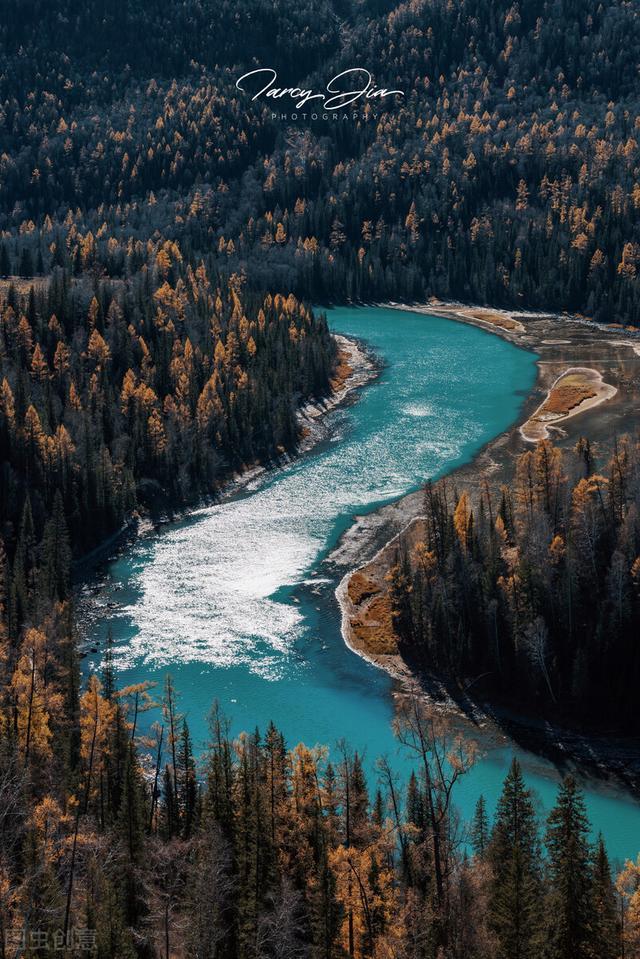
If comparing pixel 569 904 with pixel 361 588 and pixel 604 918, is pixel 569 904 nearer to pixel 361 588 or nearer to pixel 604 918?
pixel 604 918

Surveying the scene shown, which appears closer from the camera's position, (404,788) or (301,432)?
(404,788)

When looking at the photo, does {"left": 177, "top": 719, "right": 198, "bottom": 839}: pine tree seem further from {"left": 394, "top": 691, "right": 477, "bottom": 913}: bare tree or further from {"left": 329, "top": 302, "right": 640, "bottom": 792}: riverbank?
{"left": 329, "top": 302, "right": 640, "bottom": 792}: riverbank

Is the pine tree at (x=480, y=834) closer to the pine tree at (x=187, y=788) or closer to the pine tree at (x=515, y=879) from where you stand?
the pine tree at (x=515, y=879)

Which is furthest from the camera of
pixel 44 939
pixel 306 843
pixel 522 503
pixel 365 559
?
pixel 365 559

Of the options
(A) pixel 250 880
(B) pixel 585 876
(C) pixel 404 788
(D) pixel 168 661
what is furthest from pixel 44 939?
(D) pixel 168 661

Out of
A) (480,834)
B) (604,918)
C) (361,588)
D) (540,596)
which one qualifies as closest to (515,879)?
(604,918)

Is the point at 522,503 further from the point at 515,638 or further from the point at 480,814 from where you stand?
the point at 480,814

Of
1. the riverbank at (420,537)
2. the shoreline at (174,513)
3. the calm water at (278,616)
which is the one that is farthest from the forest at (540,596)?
the shoreline at (174,513)
